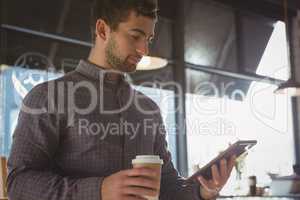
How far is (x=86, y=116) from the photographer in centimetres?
131

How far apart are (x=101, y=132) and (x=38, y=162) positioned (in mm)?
202

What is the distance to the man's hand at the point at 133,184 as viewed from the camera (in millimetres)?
1001

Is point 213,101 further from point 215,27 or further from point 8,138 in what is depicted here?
point 8,138

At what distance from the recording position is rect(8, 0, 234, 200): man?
1.10 metres

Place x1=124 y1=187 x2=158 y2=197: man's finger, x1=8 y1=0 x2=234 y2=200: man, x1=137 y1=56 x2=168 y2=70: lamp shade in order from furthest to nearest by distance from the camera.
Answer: x1=137 y1=56 x2=168 y2=70: lamp shade < x1=8 y1=0 x2=234 y2=200: man < x1=124 y1=187 x2=158 y2=197: man's finger

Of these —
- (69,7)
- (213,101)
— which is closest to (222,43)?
(213,101)

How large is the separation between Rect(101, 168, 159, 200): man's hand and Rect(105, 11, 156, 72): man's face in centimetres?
46

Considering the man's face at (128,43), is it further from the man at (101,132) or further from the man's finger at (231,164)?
the man's finger at (231,164)

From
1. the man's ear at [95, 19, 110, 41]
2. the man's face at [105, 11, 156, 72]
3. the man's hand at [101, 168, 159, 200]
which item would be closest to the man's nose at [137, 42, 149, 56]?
the man's face at [105, 11, 156, 72]

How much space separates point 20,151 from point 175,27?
4.73 m

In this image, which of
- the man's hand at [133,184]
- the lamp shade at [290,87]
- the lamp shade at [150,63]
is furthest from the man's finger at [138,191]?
the lamp shade at [290,87]

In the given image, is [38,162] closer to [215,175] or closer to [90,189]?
[90,189]

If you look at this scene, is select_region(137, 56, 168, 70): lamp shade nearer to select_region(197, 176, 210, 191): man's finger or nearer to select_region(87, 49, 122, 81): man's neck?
select_region(87, 49, 122, 81): man's neck

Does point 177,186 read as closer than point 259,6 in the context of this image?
Yes
